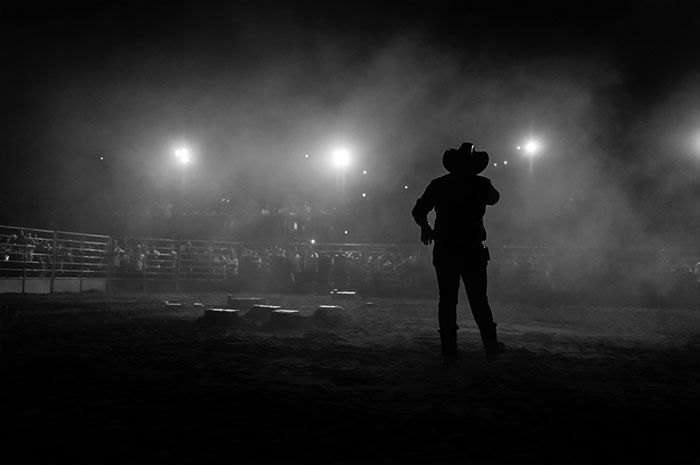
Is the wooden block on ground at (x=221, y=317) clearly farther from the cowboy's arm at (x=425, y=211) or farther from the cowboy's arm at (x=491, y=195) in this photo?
the cowboy's arm at (x=491, y=195)

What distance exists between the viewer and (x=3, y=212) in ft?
94.3

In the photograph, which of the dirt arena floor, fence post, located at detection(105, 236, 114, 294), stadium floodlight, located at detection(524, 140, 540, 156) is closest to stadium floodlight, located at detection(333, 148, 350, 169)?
stadium floodlight, located at detection(524, 140, 540, 156)

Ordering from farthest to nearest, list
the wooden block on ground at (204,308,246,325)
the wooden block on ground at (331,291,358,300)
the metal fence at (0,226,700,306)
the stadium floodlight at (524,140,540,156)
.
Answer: the stadium floodlight at (524,140,540,156)
the metal fence at (0,226,700,306)
the wooden block on ground at (331,291,358,300)
the wooden block on ground at (204,308,246,325)

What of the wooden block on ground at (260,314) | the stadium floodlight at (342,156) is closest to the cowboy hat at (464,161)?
the wooden block on ground at (260,314)

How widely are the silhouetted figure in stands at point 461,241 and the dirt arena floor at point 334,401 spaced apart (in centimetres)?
34

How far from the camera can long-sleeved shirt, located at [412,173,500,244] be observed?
430 centimetres

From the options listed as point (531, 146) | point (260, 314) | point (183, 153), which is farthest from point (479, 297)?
point (183, 153)

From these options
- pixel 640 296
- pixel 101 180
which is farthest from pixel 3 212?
pixel 640 296

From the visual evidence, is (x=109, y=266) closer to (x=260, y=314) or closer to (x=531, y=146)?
(x=260, y=314)

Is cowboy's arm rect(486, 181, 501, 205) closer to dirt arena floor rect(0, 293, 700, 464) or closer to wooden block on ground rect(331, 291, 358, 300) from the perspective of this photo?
dirt arena floor rect(0, 293, 700, 464)

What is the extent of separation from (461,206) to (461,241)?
31cm

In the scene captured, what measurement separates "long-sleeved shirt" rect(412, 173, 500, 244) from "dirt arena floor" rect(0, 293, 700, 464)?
113 cm

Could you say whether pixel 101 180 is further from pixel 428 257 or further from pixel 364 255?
pixel 428 257

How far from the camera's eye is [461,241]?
169 inches
